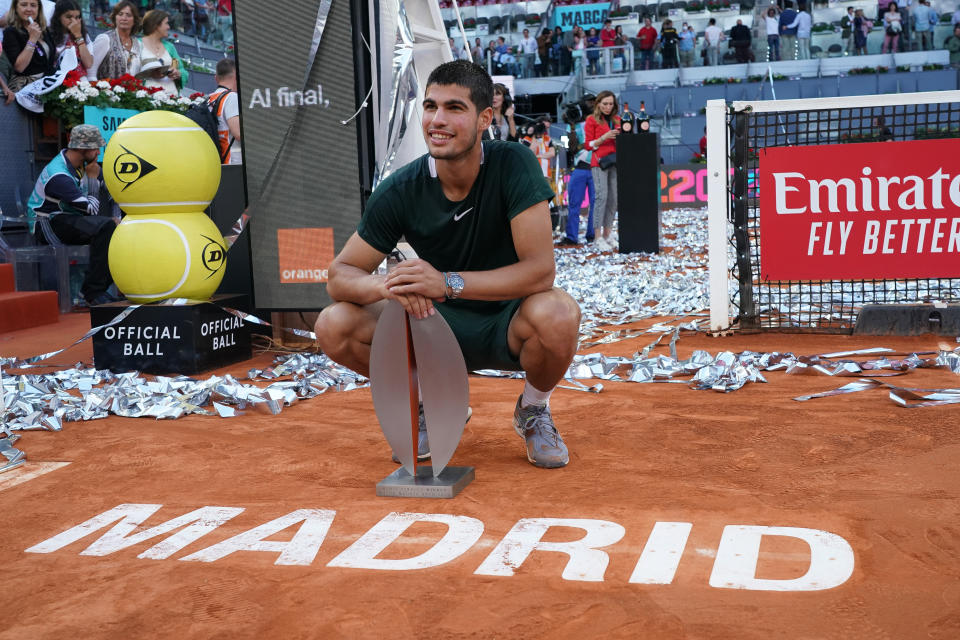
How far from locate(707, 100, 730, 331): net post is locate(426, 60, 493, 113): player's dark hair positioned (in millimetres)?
2991

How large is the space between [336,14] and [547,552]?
13.1ft

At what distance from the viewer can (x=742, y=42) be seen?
84.9 ft

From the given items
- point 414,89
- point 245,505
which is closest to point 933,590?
point 245,505

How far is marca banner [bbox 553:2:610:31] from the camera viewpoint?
29.6 metres

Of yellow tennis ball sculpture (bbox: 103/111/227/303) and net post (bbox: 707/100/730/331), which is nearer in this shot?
yellow tennis ball sculpture (bbox: 103/111/227/303)

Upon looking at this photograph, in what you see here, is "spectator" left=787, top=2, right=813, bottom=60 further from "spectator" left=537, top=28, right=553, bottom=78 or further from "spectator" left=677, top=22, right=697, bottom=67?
"spectator" left=537, top=28, right=553, bottom=78

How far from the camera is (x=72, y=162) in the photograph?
8.13m

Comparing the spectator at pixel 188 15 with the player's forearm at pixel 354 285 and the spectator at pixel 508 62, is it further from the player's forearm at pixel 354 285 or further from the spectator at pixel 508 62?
the player's forearm at pixel 354 285

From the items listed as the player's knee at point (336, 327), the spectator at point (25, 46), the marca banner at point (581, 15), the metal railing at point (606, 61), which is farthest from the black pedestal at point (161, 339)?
the marca banner at point (581, 15)

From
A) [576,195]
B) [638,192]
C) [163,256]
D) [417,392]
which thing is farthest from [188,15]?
[417,392]

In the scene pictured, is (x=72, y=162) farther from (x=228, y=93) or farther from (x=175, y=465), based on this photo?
(x=175, y=465)

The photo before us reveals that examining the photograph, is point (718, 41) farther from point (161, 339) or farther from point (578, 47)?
point (161, 339)

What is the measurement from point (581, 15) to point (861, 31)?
27.4ft

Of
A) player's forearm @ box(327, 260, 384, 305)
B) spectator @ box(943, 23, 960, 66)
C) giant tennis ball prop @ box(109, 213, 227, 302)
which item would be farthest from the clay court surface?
spectator @ box(943, 23, 960, 66)
